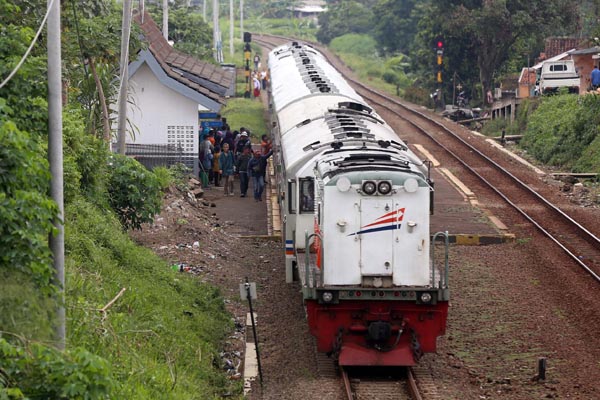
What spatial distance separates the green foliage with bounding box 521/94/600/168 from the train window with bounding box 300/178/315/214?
18.3 meters

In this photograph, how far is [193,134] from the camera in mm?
28453

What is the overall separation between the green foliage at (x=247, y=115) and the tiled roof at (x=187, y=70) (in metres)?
5.88

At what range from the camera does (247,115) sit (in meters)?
43.0

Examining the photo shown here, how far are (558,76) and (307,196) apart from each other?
32641mm

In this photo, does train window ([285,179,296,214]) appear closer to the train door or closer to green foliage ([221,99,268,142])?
the train door

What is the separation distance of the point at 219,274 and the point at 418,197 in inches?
268

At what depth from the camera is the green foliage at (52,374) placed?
8.53 m

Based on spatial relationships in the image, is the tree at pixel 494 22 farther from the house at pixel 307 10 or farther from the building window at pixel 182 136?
the house at pixel 307 10

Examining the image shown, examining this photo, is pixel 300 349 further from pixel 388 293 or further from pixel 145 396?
pixel 145 396

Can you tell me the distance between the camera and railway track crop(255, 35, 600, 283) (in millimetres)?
21920

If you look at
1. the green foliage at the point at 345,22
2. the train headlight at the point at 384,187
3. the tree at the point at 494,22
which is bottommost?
the train headlight at the point at 384,187

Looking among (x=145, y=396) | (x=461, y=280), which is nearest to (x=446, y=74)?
(x=461, y=280)

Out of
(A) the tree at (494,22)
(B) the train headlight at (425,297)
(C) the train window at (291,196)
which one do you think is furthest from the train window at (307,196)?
(A) the tree at (494,22)

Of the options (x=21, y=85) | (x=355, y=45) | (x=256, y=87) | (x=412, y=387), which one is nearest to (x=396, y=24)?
(x=355, y=45)
